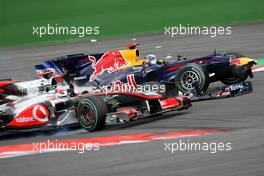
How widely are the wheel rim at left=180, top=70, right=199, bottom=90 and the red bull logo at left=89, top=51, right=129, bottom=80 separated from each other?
1607 millimetres

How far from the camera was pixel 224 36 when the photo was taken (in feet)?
73.2

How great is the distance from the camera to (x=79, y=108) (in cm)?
1134

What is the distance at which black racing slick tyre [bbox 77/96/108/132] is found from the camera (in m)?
11.1

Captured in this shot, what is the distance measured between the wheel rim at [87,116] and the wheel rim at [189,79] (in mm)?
2588

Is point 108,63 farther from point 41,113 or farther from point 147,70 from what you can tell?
point 41,113

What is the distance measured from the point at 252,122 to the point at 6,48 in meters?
14.0
